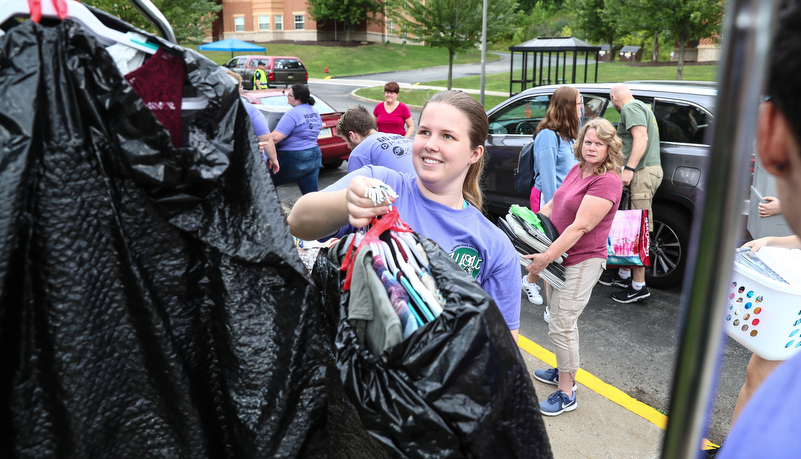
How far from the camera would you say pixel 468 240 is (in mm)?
2035

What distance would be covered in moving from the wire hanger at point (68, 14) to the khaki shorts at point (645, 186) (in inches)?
188

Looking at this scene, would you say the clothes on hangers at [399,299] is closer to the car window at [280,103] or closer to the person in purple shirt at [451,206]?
the person in purple shirt at [451,206]

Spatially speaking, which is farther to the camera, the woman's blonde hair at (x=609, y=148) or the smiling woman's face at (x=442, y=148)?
the woman's blonde hair at (x=609, y=148)

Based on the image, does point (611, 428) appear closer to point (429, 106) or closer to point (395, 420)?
point (429, 106)

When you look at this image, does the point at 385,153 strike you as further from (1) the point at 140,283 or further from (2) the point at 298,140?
(1) the point at 140,283

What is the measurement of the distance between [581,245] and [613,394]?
99 cm

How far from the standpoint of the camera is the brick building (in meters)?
48.7

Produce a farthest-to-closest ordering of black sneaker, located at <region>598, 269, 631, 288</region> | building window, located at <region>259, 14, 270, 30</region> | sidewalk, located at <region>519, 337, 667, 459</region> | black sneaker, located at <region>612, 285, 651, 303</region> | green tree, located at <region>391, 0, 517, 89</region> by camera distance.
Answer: building window, located at <region>259, 14, 270, 30</region> → green tree, located at <region>391, 0, 517, 89</region> → black sneaker, located at <region>598, 269, 631, 288</region> → black sneaker, located at <region>612, 285, 651, 303</region> → sidewalk, located at <region>519, 337, 667, 459</region>

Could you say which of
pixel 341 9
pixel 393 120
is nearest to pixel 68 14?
pixel 393 120

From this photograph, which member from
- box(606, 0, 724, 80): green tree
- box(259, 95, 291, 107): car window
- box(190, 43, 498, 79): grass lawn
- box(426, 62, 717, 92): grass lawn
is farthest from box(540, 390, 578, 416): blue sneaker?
box(190, 43, 498, 79): grass lawn

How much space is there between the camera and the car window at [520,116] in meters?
6.75

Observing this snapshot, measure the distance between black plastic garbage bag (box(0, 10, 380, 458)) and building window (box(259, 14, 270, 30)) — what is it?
51.3m

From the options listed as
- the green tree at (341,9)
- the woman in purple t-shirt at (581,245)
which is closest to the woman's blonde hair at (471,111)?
the woman in purple t-shirt at (581,245)

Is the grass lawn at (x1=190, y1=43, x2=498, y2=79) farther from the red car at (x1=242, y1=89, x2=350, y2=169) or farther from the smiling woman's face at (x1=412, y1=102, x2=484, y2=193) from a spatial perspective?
the smiling woman's face at (x1=412, y1=102, x2=484, y2=193)
